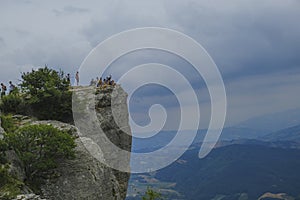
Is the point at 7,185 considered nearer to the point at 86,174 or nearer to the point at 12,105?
the point at 86,174

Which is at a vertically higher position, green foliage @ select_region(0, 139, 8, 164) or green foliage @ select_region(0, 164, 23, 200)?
green foliage @ select_region(0, 139, 8, 164)

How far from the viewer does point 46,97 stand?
4669 cm

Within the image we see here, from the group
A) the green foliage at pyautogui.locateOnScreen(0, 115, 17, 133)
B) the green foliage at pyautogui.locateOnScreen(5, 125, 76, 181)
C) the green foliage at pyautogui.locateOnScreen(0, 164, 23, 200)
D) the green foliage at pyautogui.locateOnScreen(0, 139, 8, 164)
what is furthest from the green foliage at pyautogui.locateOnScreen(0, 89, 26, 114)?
the green foliage at pyautogui.locateOnScreen(0, 164, 23, 200)

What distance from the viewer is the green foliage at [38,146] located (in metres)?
33.9

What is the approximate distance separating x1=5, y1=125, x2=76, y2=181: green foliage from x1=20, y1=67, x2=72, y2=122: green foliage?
11.3 metres

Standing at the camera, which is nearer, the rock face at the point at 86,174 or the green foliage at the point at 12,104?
the rock face at the point at 86,174

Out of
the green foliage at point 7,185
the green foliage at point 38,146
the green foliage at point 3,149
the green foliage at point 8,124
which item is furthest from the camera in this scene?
the green foliage at point 8,124

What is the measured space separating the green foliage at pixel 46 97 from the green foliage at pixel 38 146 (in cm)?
1130

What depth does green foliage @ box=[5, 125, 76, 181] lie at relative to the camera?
33.9 metres

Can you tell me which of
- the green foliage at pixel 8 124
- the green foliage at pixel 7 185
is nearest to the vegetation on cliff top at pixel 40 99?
the green foliage at pixel 8 124

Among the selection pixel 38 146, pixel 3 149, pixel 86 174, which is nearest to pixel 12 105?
pixel 38 146

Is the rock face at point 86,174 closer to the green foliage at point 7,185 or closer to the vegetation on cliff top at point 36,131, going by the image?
the vegetation on cliff top at point 36,131

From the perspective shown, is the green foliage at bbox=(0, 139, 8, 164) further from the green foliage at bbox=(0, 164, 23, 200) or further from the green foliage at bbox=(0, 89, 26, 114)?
the green foliage at bbox=(0, 89, 26, 114)

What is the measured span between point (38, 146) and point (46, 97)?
1233cm
